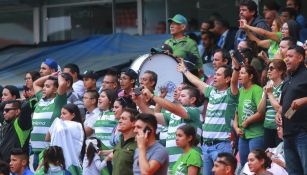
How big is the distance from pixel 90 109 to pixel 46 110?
25.0 inches

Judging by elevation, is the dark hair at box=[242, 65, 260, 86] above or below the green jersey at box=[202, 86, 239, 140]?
above

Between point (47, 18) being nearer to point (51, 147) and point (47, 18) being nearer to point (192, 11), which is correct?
point (192, 11)

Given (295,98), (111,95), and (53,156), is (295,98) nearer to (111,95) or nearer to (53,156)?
(111,95)

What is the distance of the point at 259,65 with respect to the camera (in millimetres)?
12961

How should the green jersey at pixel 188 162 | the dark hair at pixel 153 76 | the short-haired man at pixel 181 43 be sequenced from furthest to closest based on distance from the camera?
the short-haired man at pixel 181 43 → the dark hair at pixel 153 76 → the green jersey at pixel 188 162

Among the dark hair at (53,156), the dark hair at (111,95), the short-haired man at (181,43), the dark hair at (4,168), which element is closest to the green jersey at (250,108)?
the short-haired man at (181,43)

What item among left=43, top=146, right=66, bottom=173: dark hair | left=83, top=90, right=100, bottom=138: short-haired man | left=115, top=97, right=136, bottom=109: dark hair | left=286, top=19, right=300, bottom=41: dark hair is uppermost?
left=286, top=19, right=300, bottom=41: dark hair

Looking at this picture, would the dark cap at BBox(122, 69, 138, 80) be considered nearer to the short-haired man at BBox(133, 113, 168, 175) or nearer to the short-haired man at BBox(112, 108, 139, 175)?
the short-haired man at BBox(112, 108, 139, 175)

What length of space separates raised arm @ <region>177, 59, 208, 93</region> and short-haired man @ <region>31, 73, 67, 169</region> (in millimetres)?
1707

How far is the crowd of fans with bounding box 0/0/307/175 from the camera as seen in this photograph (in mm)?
10617

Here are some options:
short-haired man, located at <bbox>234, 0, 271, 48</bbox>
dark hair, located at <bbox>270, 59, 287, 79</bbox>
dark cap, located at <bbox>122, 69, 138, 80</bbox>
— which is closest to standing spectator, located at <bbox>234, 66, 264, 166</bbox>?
dark hair, located at <bbox>270, 59, 287, 79</bbox>

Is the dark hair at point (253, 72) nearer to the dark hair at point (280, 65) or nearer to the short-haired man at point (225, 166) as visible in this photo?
the dark hair at point (280, 65)

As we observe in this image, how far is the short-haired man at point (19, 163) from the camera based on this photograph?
42.1 feet

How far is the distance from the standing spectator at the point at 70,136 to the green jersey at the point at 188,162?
2.00 m
